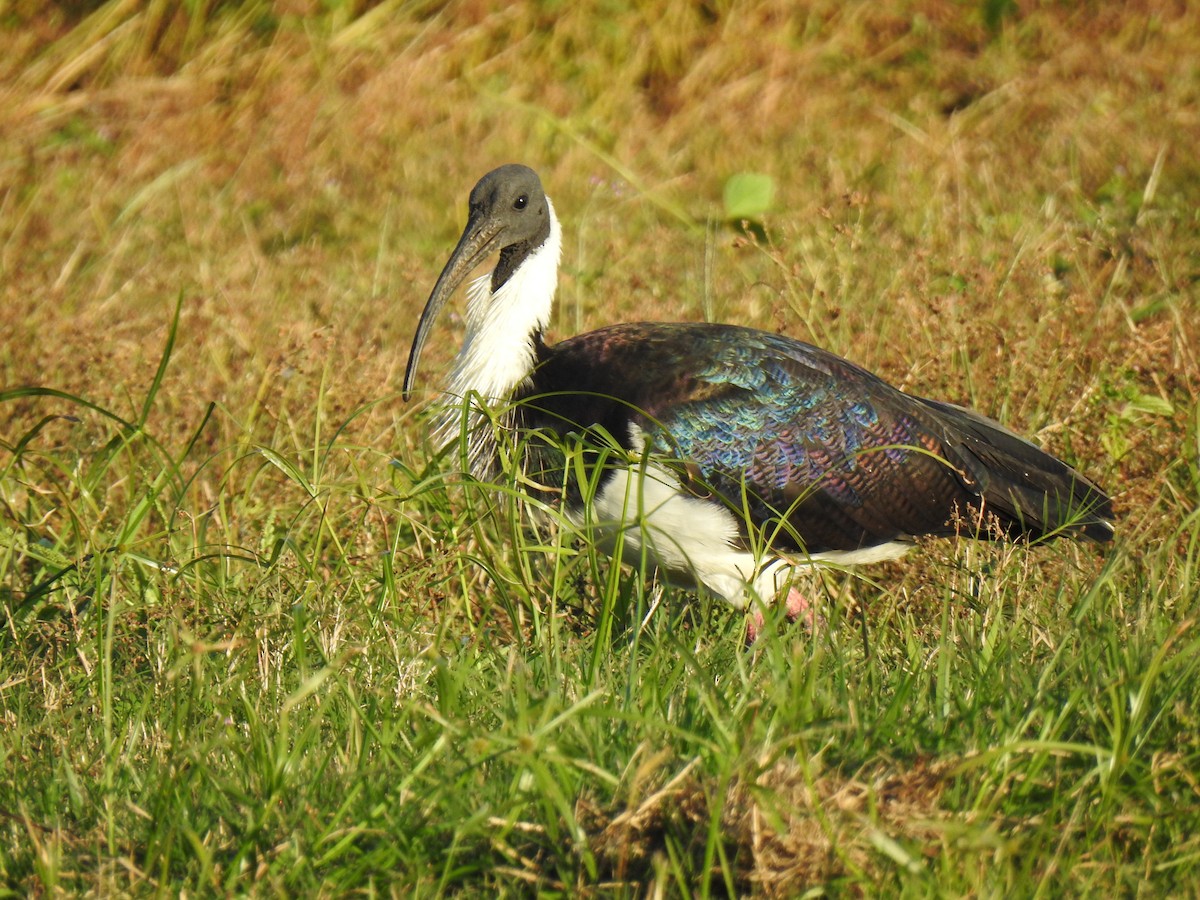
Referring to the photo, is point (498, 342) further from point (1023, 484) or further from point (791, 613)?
point (1023, 484)

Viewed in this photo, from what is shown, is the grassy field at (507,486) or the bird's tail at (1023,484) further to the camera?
the bird's tail at (1023,484)

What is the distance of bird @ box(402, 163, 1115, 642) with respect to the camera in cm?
420

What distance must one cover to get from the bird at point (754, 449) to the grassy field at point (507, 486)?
184 millimetres

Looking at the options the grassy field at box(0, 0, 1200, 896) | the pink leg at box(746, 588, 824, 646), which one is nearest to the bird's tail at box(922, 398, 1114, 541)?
the grassy field at box(0, 0, 1200, 896)

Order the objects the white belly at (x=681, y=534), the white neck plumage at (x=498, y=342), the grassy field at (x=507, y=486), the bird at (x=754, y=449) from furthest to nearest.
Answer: the white neck plumage at (x=498, y=342) < the bird at (x=754, y=449) < the white belly at (x=681, y=534) < the grassy field at (x=507, y=486)

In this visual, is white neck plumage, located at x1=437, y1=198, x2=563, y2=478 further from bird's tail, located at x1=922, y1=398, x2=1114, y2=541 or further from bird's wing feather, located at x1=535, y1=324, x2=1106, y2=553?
bird's tail, located at x1=922, y1=398, x2=1114, y2=541

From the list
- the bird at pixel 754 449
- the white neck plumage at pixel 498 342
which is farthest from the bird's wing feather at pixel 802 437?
the white neck plumage at pixel 498 342

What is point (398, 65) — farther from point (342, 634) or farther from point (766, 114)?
point (342, 634)

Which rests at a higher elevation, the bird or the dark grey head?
the dark grey head

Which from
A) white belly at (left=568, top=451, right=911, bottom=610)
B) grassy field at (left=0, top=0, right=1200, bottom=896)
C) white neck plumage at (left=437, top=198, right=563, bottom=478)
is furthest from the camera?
white neck plumage at (left=437, top=198, right=563, bottom=478)

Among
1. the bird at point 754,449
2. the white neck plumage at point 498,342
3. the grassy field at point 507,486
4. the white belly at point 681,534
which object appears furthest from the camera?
the white neck plumage at point 498,342

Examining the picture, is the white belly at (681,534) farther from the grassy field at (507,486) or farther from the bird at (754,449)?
the grassy field at (507,486)

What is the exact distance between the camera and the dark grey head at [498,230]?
15.4 ft

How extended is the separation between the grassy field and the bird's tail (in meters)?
0.16
